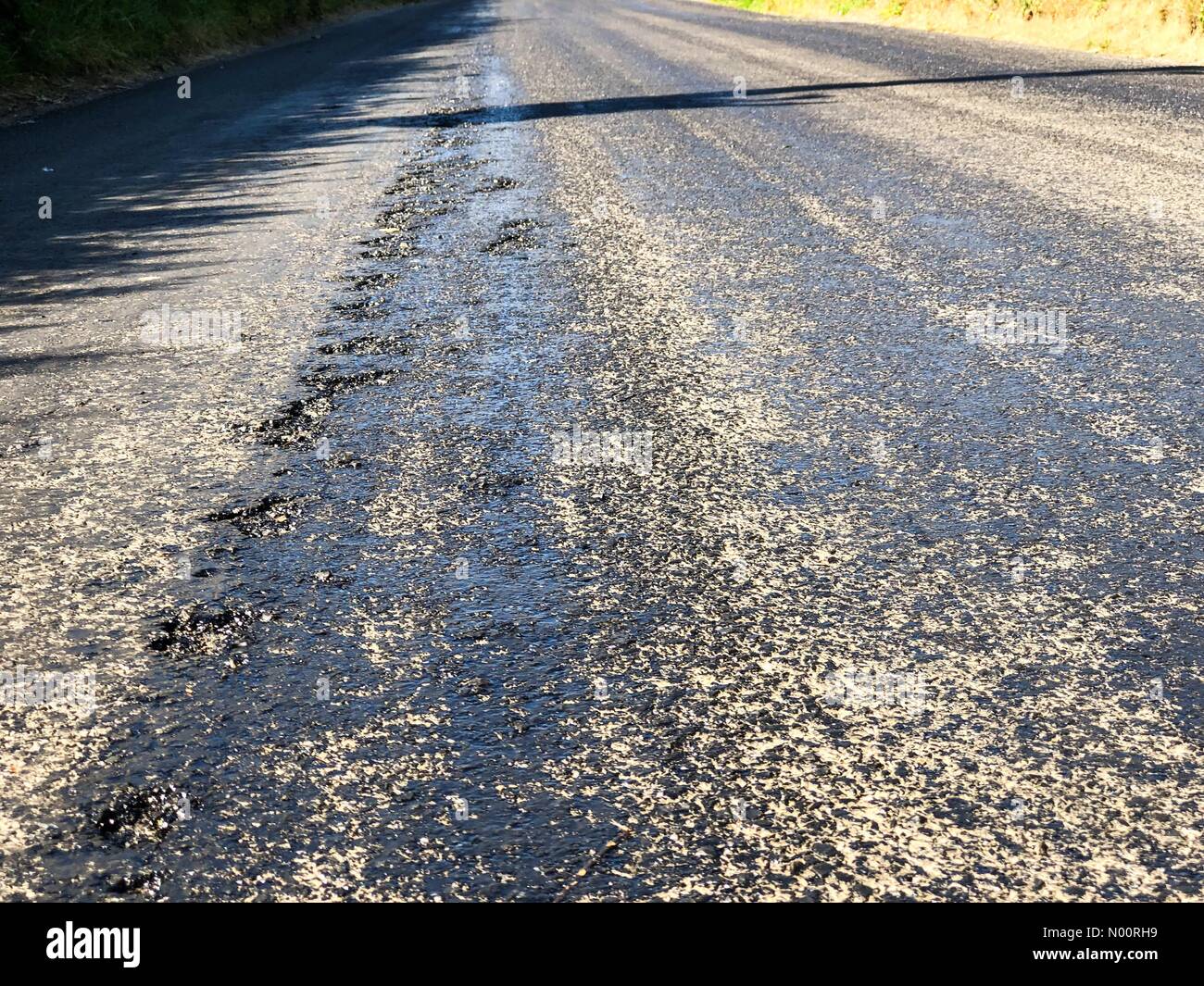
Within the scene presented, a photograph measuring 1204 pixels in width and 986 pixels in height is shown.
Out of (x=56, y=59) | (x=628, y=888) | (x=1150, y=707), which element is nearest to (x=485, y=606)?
(x=628, y=888)

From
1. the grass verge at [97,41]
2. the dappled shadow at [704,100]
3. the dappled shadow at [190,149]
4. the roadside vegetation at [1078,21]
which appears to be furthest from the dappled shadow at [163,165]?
the roadside vegetation at [1078,21]

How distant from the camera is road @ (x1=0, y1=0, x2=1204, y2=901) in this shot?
75.1 inches

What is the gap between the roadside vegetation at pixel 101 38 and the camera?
13.0 meters

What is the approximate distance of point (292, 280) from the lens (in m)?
5.46

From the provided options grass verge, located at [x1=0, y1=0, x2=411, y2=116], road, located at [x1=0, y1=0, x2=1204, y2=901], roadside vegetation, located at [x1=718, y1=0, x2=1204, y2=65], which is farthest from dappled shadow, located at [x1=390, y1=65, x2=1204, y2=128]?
grass verge, located at [x1=0, y1=0, x2=411, y2=116]

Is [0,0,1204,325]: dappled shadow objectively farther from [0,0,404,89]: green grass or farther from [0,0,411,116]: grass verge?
[0,0,404,89]: green grass

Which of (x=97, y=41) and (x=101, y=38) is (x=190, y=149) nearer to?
(x=97, y=41)

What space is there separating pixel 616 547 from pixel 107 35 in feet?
48.5

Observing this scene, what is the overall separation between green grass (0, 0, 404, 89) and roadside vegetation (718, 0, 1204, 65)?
10.8 metres

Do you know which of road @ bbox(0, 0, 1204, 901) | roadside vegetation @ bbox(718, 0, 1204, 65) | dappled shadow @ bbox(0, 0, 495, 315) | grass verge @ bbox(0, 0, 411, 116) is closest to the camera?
road @ bbox(0, 0, 1204, 901)

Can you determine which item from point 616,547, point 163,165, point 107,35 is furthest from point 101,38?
point 616,547

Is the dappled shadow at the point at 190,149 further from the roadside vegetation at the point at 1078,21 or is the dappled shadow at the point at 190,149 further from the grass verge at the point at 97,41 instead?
the roadside vegetation at the point at 1078,21

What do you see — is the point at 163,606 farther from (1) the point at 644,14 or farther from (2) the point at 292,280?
(1) the point at 644,14
